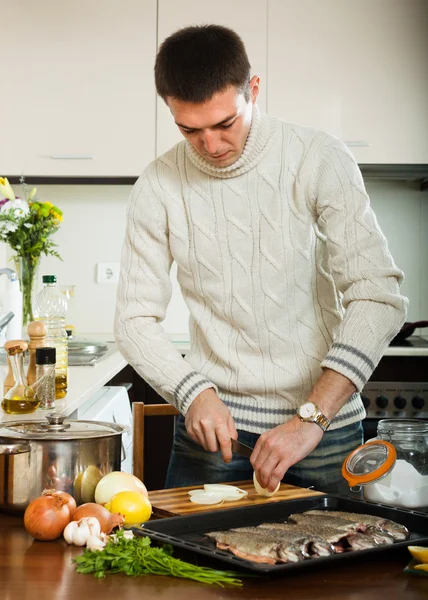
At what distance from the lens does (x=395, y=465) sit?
1.24 meters

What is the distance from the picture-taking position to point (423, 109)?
3205mm

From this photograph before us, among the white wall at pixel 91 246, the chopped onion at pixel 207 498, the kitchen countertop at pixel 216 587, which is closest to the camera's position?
the kitchen countertop at pixel 216 587

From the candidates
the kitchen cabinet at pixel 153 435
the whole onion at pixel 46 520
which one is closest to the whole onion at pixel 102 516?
the whole onion at pixel 46 520

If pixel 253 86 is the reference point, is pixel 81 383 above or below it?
below

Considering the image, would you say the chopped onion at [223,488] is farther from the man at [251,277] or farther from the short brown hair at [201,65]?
the short brown hair at [201,65]

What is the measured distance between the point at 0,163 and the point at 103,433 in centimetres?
222

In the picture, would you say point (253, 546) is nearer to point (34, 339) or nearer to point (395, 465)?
point (395, 465)

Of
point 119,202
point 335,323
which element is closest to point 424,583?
point 335,323

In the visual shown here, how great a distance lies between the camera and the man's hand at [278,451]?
1272 millimetres

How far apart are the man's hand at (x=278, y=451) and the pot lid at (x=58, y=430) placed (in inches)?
8.1

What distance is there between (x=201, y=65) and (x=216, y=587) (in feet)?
2.80

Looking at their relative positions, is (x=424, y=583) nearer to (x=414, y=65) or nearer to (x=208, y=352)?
(x=208, y=352)

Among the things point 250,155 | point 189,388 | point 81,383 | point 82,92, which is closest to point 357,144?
point 82,92

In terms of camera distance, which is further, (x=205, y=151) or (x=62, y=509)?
(x=205, y=151)
